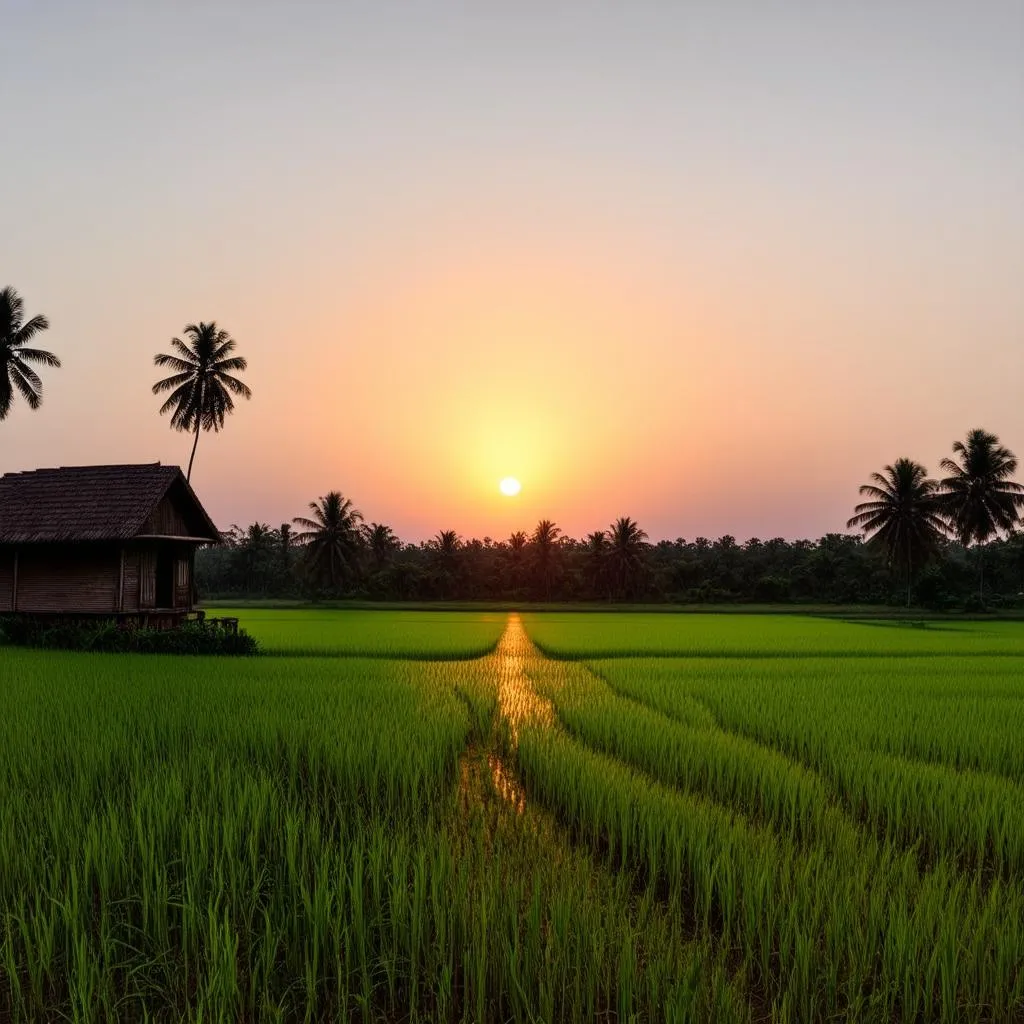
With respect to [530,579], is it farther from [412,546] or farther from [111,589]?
[111,589]

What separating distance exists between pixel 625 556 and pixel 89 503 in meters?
46.0

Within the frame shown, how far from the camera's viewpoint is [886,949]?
275 centimetres

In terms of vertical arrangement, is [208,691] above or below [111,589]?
below

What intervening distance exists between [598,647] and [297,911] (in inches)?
612

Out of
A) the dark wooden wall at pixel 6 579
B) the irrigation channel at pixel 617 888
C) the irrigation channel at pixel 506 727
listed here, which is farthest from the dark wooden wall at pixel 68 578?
the irrigation channel at pixel 617 888

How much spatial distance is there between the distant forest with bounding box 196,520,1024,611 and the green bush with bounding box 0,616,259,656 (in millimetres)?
32633

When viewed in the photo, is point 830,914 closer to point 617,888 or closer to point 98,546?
point 617,888

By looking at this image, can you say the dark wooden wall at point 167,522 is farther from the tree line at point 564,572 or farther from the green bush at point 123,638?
the tree line at point 564,572

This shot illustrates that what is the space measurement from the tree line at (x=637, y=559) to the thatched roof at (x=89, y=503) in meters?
8.08

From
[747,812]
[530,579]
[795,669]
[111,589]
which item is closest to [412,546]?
[530,579]

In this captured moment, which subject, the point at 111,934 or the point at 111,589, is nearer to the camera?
the point at 111,934

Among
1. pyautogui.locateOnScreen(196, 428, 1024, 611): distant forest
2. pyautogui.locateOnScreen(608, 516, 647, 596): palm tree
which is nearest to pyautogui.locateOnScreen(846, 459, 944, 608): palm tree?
pyautogui.locateOnScreen(196, 428, 1024, 611): distant forest

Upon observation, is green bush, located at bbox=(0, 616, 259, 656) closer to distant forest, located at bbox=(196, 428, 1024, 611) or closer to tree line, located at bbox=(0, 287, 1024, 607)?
tree line, located at bbox=(0, 287, 1024, 607)

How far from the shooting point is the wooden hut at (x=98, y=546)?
730 inches
